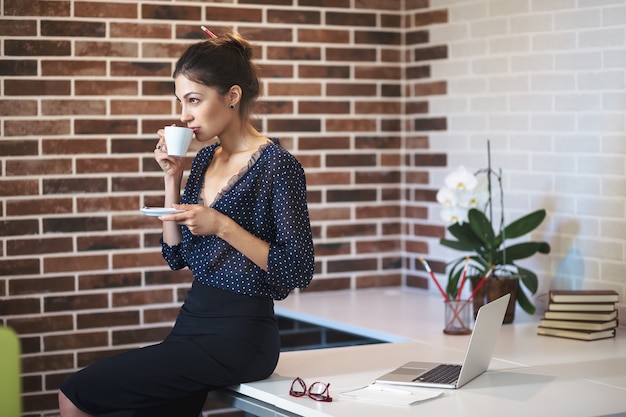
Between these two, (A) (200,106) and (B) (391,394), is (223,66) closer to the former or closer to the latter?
(A) (200,106)

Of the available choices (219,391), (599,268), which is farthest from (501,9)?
(219,391)

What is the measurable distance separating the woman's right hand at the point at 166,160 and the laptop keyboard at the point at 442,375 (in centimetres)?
89

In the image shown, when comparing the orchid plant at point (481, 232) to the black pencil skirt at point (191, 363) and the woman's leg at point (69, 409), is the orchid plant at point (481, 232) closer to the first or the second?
the black pencil skirt at point (191, 363)

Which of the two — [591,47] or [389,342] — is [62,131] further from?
[591,47]

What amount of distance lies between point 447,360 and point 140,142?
169cm

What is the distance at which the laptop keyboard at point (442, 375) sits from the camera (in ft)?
8.93

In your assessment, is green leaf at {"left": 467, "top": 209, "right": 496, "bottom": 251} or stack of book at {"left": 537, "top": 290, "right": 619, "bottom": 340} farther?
green leaf at {"left": 467, "top": 209, "right": 496, "bottom": 251}

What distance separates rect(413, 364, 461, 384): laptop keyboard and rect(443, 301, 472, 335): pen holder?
653 mm

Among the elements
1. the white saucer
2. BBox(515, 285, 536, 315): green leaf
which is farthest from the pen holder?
the white saucer

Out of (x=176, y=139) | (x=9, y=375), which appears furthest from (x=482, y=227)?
(x=9, y=375)

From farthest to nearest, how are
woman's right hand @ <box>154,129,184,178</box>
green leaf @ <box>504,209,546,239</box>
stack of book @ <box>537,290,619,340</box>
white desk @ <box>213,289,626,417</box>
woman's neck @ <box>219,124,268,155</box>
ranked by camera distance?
green leaf @ <box>504,209,546,239</box> < stack of book @ <box>537,290,619,340</box> < woman's neck @ <box>219,124,268,155</box> < woman's right hand @ <box>154,129,184,178</box> < white desk @ <box>213,289,626,417</box>

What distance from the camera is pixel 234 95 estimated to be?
289cm

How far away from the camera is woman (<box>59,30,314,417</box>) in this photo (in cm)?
270

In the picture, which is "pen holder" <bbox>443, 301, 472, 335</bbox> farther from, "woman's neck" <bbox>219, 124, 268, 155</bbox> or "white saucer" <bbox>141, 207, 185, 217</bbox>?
"white saucer" <bbox>141, 207, 185, 217</bbox>
